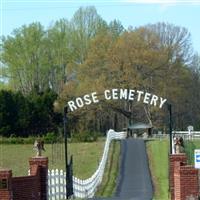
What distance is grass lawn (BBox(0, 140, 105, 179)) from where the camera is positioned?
41.2 m

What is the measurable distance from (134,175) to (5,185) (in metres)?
21.3

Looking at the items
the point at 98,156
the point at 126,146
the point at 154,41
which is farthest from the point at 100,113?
the point at 98,156

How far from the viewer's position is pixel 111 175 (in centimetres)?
4016

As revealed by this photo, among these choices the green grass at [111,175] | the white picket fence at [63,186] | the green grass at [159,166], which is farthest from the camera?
the green grass at [111,175]

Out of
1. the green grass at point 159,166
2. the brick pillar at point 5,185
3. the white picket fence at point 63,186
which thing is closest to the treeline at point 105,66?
the green grass at point 159,166

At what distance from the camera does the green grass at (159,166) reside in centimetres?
3230

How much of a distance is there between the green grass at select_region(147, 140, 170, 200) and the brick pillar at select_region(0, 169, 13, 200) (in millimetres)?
→ 9608

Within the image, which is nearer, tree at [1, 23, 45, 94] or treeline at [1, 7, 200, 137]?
treeline at [1, 7, 200, 137]

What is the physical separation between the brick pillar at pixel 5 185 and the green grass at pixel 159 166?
9608 millimetres

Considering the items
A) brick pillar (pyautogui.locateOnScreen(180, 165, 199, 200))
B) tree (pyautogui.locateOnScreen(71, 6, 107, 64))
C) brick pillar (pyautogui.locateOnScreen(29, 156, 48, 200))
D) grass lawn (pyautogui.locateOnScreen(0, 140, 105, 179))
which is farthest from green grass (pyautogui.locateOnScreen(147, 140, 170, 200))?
tree (pyautogui.locateOnScreen(71, 6, 107, 64))

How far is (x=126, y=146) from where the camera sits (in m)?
59.4

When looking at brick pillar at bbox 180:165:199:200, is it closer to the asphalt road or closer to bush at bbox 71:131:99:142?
the asphalt road

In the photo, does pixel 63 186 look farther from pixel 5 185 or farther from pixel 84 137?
pixel 84 137

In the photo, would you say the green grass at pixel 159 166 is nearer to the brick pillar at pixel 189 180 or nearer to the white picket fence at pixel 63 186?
the white picket fence at pixel 63 186
